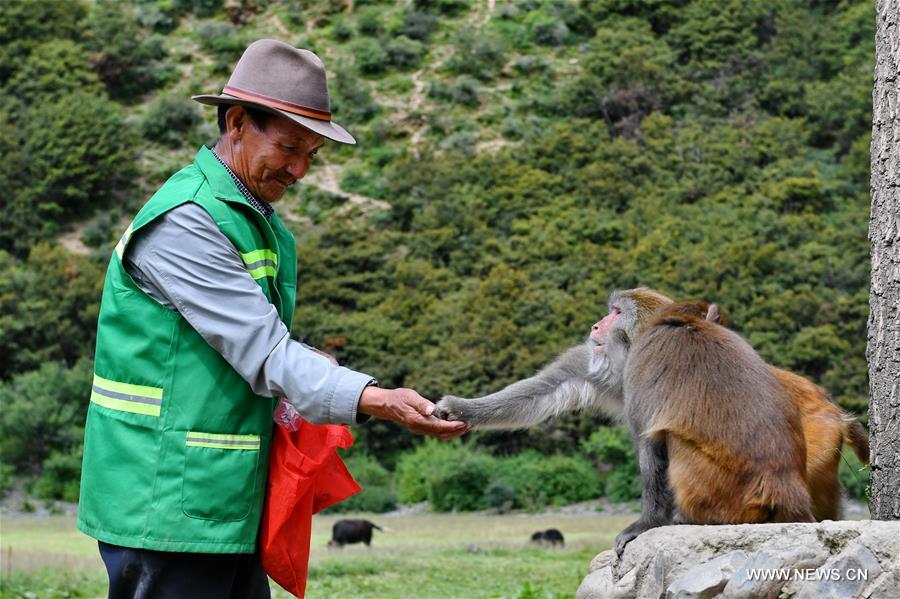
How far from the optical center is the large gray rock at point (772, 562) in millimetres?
2785

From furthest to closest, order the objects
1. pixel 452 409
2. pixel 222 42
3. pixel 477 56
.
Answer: pixel 222 42
pixel 477 56
pixel 452 409

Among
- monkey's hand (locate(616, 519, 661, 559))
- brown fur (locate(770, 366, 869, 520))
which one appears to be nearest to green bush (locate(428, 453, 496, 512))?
brown fur (locate(770, 366, 869, 520))

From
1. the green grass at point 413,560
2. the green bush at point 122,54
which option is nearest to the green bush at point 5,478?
the green grass at point 413,560

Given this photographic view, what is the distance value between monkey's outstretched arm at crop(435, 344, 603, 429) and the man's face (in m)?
1.39

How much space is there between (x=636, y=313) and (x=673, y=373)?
0.53m

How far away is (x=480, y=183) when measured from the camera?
88.5 feet

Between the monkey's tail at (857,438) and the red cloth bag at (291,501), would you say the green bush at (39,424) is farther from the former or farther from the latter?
the red cloth bag at (291,501)

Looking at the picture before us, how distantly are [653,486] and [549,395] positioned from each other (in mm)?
678

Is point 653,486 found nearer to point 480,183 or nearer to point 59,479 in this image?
point 59,479

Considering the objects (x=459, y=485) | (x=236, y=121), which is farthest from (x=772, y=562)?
(x=459, y=485)

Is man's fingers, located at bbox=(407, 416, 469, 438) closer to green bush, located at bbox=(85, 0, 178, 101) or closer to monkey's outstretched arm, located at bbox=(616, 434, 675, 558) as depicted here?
monkey's outstretched arm, located at bbox=(616, 434, 675, 558)

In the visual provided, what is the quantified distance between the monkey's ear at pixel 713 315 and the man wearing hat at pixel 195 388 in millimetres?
1615

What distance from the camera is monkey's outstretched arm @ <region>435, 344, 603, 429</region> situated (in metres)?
4.11

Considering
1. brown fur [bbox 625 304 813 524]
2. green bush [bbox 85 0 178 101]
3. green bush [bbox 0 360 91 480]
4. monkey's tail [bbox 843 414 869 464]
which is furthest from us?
green bush [bbox 85 0 178 101]
